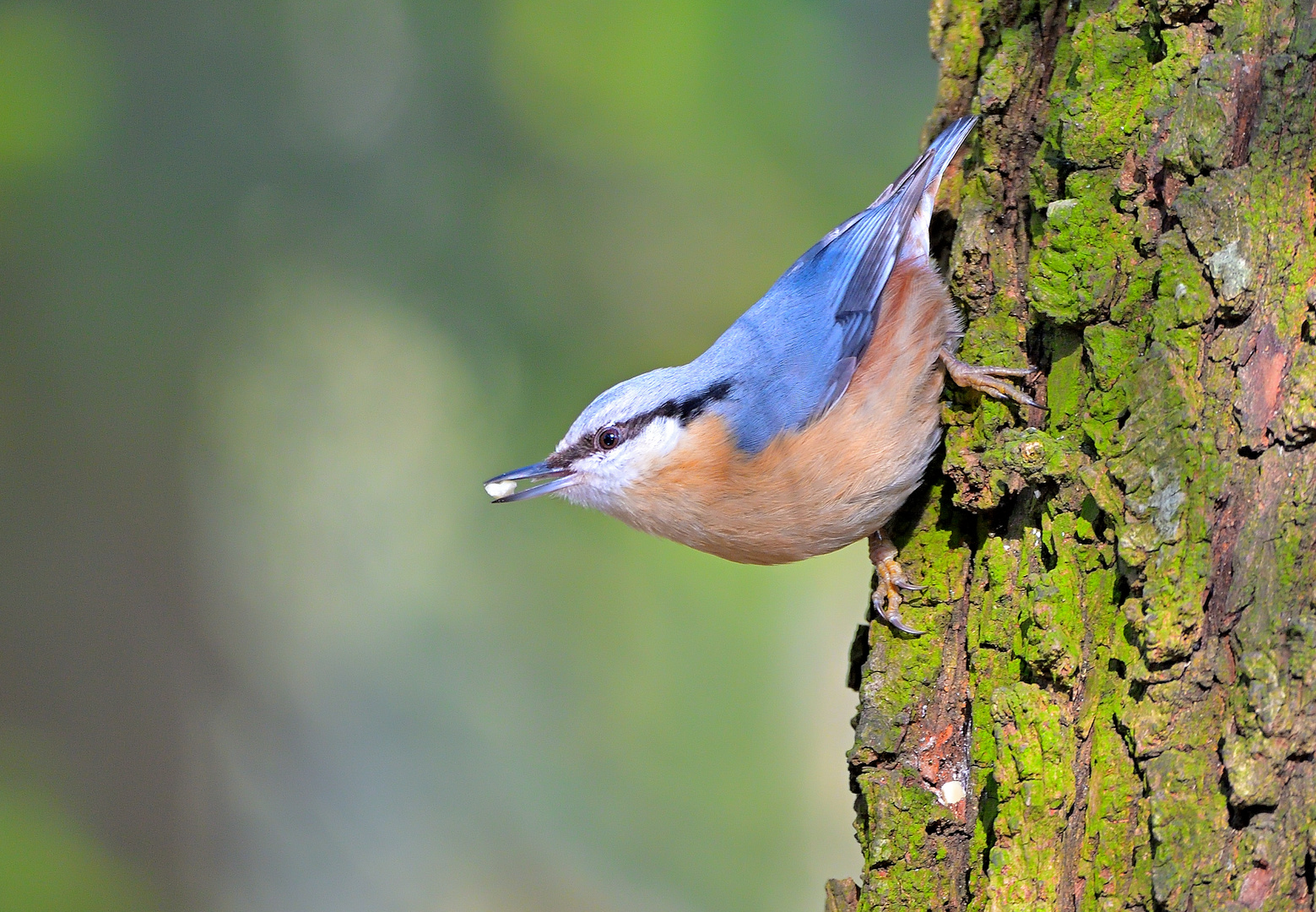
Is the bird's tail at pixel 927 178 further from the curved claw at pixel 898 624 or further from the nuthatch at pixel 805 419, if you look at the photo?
the curved claw at pixel 898 624

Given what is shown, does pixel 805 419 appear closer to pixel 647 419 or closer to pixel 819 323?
pixel 819 323

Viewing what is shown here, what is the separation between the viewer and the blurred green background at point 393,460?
155 inches

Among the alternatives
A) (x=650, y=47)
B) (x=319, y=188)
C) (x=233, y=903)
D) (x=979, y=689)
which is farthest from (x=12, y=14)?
(x=979, y=689)

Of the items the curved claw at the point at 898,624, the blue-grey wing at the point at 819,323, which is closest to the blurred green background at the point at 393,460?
the blue-grey wing at the point at 819,323

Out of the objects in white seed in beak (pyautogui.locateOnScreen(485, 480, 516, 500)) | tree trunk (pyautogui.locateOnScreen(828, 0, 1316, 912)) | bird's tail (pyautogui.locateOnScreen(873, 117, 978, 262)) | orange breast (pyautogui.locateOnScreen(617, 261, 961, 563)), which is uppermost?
bird's tail (pyautogui.locateOnScreen(873, 117, 978, 262))

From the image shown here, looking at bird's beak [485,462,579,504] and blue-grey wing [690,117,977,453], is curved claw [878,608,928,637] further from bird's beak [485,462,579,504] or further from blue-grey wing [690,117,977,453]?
bird's beak [485,462,579,504]

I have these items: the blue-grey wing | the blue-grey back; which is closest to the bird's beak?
the blue-grey back

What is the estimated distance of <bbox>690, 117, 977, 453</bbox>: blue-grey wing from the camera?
2164 millimetres

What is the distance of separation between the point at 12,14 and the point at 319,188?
1280mm

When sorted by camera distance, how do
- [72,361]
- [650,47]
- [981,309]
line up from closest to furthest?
[981,309]
[650,47]
[72,361]

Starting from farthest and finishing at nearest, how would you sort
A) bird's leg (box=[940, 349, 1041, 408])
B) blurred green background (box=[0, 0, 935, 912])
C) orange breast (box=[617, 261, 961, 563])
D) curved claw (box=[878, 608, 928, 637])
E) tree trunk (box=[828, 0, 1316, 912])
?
blurred green background (box=[0, 0, 935, 912]), orange breast (box=[617, 261, 961, 563]), curved claw (box=[878, 608, 928, 637]), bird's leg (box=[940, 349, 1041, 408]), tree trunk (box=[828, 0, 1316, 912])

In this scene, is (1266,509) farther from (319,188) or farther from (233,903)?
(233,903)

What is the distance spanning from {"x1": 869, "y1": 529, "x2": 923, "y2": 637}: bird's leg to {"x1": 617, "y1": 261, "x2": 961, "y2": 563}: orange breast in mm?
62

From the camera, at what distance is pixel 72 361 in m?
4.09
